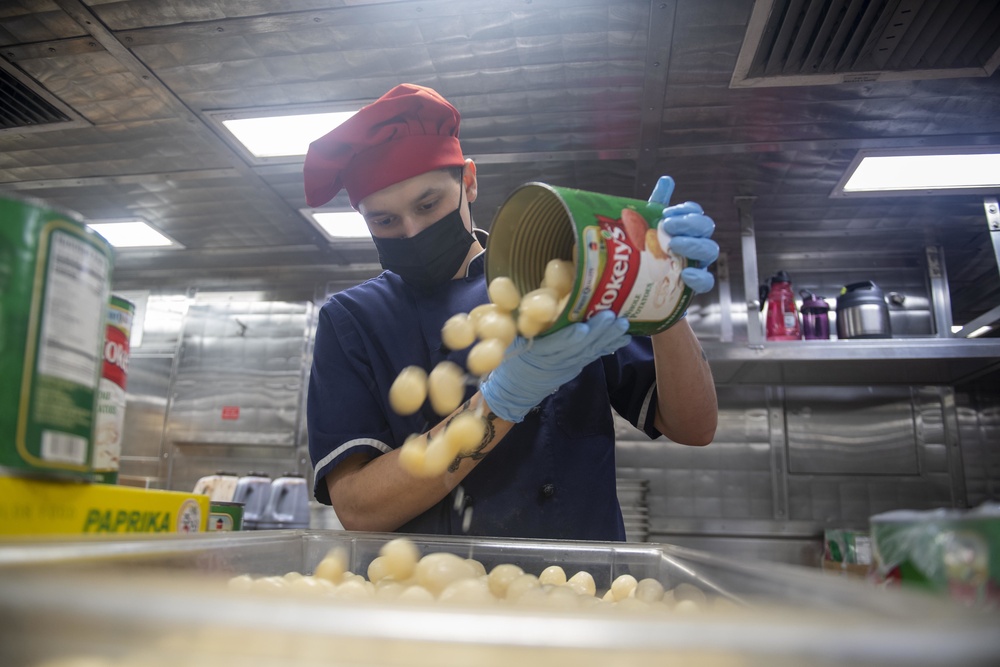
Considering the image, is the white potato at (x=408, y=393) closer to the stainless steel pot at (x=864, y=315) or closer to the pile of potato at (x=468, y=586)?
the pile of potato at (x=468, y=586)

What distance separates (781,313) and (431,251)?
252 cm

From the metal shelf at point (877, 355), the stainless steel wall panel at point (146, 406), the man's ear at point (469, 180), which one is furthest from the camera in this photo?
the stainless steel wall panel at point (146, 406)

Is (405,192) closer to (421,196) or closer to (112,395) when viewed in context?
(421,196)

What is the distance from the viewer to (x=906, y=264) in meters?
4.10

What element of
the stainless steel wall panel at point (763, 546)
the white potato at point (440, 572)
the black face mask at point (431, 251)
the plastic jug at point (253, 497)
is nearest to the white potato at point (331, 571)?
the white potato at point (440, 572)

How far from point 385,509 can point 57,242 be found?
32.6 inches

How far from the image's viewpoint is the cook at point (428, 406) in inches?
51.3

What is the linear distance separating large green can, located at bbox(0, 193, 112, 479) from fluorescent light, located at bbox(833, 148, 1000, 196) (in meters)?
3.06

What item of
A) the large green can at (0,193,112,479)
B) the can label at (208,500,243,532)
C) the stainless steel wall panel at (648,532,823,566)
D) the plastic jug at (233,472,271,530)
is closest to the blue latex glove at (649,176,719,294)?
the large green can at (0,193,112,479)

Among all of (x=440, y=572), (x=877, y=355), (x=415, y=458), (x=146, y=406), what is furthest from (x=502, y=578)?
(x=146, y=406)

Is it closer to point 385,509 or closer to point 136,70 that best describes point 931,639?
point 385,509

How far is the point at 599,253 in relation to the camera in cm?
83

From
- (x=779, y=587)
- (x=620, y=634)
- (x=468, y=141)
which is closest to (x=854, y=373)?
(x=468, y=141)

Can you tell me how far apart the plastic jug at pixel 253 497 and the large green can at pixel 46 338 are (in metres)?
3.67
